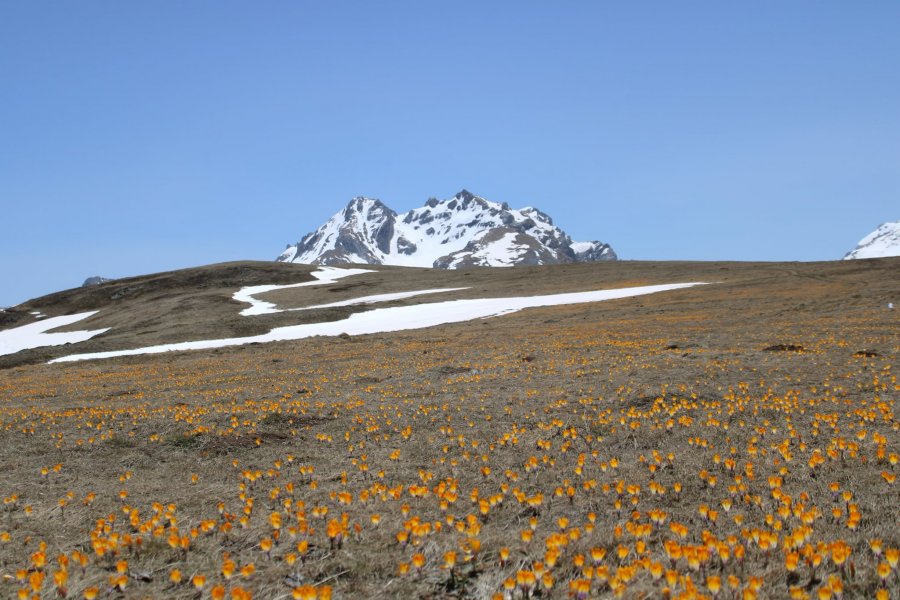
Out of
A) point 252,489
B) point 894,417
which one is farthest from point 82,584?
point 894,417

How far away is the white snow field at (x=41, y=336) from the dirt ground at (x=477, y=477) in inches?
1651

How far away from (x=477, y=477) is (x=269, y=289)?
8729 centimetres

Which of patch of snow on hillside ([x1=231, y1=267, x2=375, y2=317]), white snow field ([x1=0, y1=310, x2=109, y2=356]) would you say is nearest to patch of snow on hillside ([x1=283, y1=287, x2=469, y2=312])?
patch of snow on hillside ([x1=231, y1=267, x2=375, y2=317])

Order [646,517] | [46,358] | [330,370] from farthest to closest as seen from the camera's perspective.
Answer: [46,358] → [330,370] → [646,517]

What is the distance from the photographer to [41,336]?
2761 inches

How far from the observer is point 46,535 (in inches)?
301

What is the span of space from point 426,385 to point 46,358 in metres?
40.3

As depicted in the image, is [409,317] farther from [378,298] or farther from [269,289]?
[269,289]

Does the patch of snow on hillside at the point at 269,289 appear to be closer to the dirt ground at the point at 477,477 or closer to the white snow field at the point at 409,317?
the white snow field at the point at 409,317

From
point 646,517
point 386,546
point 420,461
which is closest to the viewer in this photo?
point 386,546

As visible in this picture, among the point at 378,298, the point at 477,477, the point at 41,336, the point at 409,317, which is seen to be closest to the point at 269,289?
the point at 378,298

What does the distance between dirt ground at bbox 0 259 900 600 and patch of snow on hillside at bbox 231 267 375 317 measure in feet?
136

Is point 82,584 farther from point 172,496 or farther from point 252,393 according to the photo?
point 252,393

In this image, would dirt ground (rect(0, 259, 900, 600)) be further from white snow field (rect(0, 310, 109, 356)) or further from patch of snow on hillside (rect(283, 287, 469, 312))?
patch of snow on hillside (rect(283, 287, 469, 312))
